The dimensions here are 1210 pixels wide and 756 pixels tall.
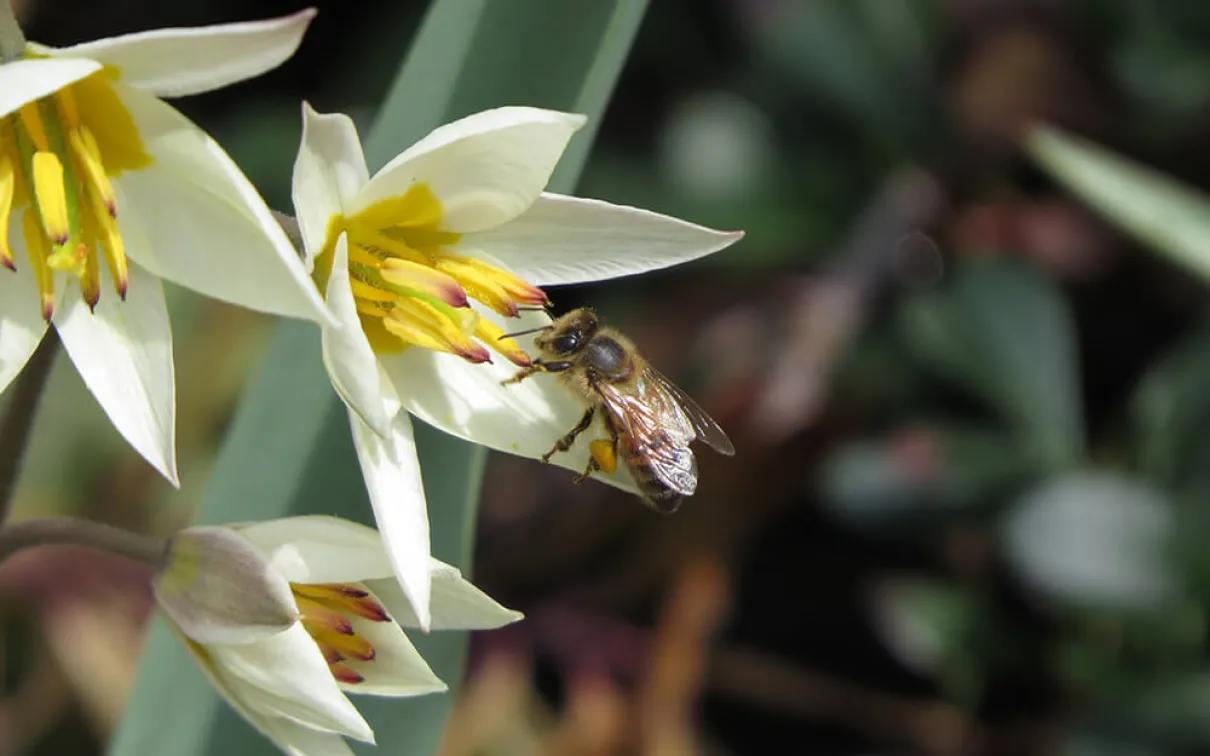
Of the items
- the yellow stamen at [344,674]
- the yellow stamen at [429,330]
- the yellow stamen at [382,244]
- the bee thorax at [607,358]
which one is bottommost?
the yellow stamen at [344,674]

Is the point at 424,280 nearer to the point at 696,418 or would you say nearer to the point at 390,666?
the point at 390,666

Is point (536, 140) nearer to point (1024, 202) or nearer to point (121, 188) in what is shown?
point (121, 188)

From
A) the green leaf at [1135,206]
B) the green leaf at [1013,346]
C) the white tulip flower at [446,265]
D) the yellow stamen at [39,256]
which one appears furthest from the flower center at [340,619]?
the green leaf at [1013,346]


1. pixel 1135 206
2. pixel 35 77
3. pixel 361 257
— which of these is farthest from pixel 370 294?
pixel 1135 206

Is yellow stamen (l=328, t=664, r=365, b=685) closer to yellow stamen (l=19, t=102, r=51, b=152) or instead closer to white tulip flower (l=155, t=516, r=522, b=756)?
white tulip flower (l=155, t=516, r=522, b=756)

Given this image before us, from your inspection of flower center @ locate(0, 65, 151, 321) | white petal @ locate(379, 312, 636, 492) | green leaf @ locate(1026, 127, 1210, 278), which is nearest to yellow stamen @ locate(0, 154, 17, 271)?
flower center @ locate(0, 65, 151, 321)

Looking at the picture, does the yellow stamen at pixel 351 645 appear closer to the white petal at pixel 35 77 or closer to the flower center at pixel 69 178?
the flower center at pixel 69 178
